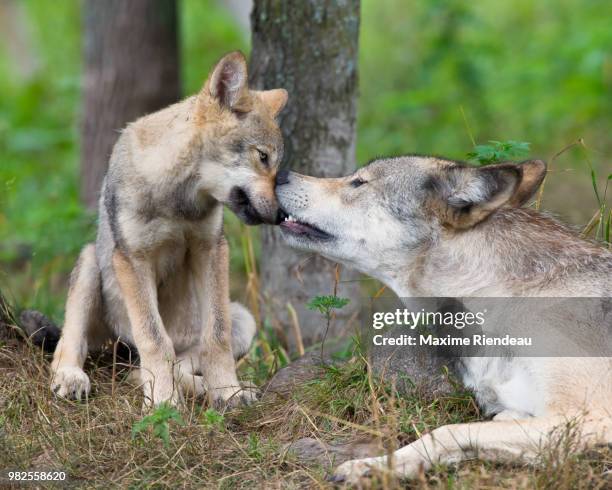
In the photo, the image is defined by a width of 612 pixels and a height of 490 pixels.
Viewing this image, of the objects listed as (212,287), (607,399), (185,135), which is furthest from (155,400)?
(607,399)

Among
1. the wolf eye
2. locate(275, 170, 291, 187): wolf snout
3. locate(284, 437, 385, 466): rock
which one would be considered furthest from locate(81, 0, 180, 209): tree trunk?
locate(284, 437, 385, 466): rock

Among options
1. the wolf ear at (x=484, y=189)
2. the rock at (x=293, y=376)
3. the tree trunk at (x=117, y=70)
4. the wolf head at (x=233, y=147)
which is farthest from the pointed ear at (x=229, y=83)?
the tree trunk at (x=117, y=70)

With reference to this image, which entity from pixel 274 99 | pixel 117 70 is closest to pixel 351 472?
pixel 274 99

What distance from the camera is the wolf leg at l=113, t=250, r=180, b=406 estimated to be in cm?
491

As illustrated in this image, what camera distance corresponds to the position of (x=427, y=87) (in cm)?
1172

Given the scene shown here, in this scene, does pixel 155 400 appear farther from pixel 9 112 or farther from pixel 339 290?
pixel 9 112

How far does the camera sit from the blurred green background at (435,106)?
30.6ft

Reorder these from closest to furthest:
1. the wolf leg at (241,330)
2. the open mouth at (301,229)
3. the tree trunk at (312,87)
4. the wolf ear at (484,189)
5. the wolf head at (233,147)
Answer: the wolf ear at (484,189), the open mouth at (301,229), the wolf head at (233,147), the wolf leg at (241,330), the tree trunk at (312,87)

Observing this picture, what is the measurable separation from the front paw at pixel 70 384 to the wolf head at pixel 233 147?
51.6 inches

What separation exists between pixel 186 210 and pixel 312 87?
5.26 ft

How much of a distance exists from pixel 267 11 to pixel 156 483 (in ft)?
11.4

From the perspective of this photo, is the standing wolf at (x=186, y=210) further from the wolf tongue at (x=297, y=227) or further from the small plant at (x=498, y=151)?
the small plant at (x=498, y=151)

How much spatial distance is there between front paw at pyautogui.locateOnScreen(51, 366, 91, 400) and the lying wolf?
4.85 feet

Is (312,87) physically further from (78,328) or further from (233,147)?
(78,328)
